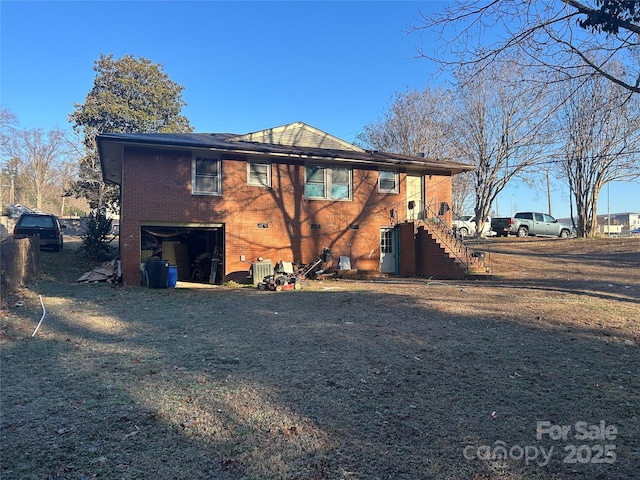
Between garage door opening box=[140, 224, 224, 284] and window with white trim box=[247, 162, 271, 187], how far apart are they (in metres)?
2.11

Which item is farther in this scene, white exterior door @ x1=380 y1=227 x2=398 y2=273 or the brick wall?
white exterior door @ x1=380 y1=227 x2=398 y2=273

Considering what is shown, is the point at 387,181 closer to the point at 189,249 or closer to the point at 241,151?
the point at 241,151

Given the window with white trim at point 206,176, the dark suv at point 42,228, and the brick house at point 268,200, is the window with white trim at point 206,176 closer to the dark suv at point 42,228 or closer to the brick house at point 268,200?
the brick house at point 268,200

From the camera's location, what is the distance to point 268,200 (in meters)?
15.9

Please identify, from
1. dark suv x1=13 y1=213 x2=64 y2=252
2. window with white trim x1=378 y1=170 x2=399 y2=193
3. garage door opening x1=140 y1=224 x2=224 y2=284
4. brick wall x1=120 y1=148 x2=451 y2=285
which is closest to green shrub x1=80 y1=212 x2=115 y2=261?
dark suv x1=13 y1=213 x2=64 y2=252

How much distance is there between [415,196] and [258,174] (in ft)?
23.8

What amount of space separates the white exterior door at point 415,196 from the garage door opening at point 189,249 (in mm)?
8381

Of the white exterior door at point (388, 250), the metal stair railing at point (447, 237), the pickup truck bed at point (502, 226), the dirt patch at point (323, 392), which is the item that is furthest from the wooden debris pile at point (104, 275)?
the pickup truck bed at point (502, 226)

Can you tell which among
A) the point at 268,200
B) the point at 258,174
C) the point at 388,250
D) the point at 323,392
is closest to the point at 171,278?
the point at 268,200

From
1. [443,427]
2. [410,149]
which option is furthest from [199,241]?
[410,149]

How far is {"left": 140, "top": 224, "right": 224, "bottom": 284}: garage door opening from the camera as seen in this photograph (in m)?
15.5

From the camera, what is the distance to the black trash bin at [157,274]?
43.4 feet

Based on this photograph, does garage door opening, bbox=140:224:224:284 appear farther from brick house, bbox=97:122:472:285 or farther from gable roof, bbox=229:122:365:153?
gable roof, bbox=229:122:365:153

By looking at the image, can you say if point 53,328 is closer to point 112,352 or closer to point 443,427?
point 112,352
